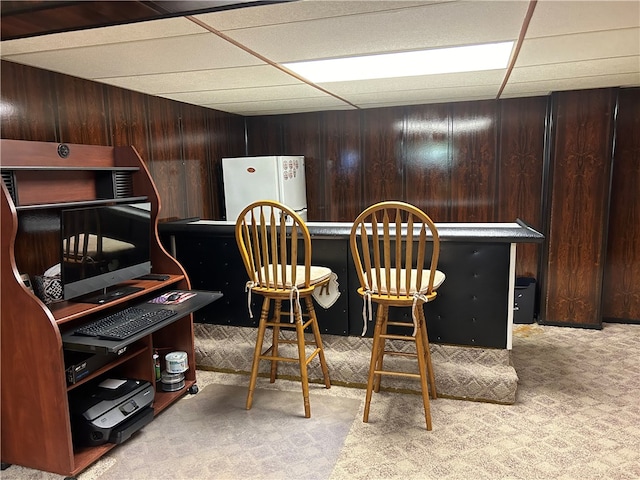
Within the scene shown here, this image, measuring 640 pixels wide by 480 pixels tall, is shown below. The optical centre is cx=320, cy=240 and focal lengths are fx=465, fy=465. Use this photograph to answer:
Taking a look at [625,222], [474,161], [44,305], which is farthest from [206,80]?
[625,222]

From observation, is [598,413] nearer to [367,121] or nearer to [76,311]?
[76,311]

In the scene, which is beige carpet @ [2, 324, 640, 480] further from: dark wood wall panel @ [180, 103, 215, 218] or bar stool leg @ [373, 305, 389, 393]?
dark wood wall panel @ [180, 103, 215, 218]

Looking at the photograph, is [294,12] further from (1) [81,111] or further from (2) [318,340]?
(2) [318,340]

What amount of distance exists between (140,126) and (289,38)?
177cm

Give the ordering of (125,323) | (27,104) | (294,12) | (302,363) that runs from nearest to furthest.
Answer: (294,12) < (125,323) < (27,104) < (302,363)

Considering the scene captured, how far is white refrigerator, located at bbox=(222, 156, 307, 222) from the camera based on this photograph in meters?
4.45

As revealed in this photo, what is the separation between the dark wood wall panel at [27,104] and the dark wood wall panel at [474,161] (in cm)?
350

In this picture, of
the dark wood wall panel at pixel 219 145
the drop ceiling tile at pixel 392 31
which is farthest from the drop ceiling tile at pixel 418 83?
the dark wood wall panel at pixel 219 145

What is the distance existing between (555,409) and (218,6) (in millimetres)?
2796

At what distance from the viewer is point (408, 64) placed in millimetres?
2842

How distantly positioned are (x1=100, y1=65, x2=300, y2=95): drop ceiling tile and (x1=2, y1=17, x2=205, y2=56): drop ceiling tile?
719 mm

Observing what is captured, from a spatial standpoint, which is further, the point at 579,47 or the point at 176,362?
the point at 176,362

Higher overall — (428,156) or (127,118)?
(127,118)

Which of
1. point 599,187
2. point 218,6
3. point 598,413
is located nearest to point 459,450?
point 598,413
